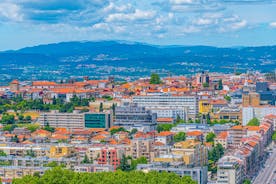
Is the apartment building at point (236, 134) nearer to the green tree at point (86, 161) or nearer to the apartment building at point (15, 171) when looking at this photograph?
the green tree at point (86, 161)

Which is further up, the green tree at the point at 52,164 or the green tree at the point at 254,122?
the green tree at the point at 254,122

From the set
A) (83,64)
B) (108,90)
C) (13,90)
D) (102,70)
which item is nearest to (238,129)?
(108,90)

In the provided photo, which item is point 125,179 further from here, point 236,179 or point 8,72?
point 8,72

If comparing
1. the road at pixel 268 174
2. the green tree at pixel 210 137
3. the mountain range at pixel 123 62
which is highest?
the mountain range at pixel 123 62

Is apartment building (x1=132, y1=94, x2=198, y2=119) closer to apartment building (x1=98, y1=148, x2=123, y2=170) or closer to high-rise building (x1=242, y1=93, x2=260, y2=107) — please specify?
high-rise building (x1=242, y1=93, x2=260, y2=107)

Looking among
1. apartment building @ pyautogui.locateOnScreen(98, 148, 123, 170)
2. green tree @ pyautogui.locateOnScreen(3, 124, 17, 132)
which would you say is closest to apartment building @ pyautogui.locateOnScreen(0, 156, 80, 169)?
apartment building @ pyautogui.locateOnScreen(98, 148, 123, 170)

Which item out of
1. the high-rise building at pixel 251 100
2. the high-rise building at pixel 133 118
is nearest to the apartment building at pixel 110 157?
the high-rise building at pixel 133 118
